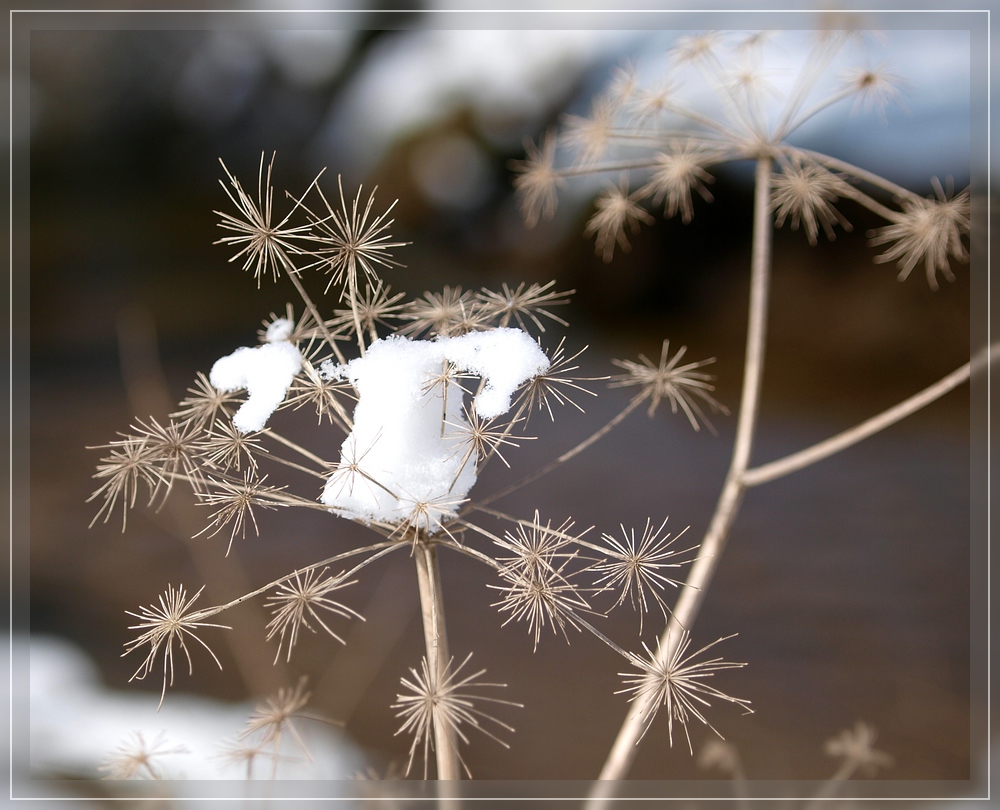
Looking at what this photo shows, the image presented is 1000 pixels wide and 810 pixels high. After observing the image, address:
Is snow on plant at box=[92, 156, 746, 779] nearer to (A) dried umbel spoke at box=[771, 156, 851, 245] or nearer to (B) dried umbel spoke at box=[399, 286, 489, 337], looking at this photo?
(B) dried umbel spoke at box=[399, 286, 489, 337]

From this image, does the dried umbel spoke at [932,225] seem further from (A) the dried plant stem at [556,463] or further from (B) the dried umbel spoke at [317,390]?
(B) the dried umbel spoke at [317,390]

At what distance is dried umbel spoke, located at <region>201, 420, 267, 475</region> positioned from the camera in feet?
1.17

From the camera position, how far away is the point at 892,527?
188 cm

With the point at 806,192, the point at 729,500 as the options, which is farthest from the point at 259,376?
the point at 806,192

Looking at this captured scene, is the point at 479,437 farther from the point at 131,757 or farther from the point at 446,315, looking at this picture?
the point at 131,757

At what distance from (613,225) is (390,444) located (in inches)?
13.8

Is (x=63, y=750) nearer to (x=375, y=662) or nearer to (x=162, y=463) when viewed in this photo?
(x=375, y=662)

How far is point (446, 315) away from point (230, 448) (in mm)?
141

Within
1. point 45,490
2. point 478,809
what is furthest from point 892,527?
point 45,490

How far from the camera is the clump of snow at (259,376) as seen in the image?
35 cm

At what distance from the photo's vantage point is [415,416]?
37 cm

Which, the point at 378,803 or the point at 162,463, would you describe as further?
the point at 378,803

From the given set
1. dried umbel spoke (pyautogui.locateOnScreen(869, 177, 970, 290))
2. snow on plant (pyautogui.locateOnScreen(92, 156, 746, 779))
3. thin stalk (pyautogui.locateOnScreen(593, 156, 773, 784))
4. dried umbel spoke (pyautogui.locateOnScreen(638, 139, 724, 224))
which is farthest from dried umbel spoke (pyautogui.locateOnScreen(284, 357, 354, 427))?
dried umbel spoke (pyautogui.locateOnScreen(869, 177, 970, 290))

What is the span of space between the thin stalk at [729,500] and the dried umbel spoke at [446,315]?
0.61 ft
